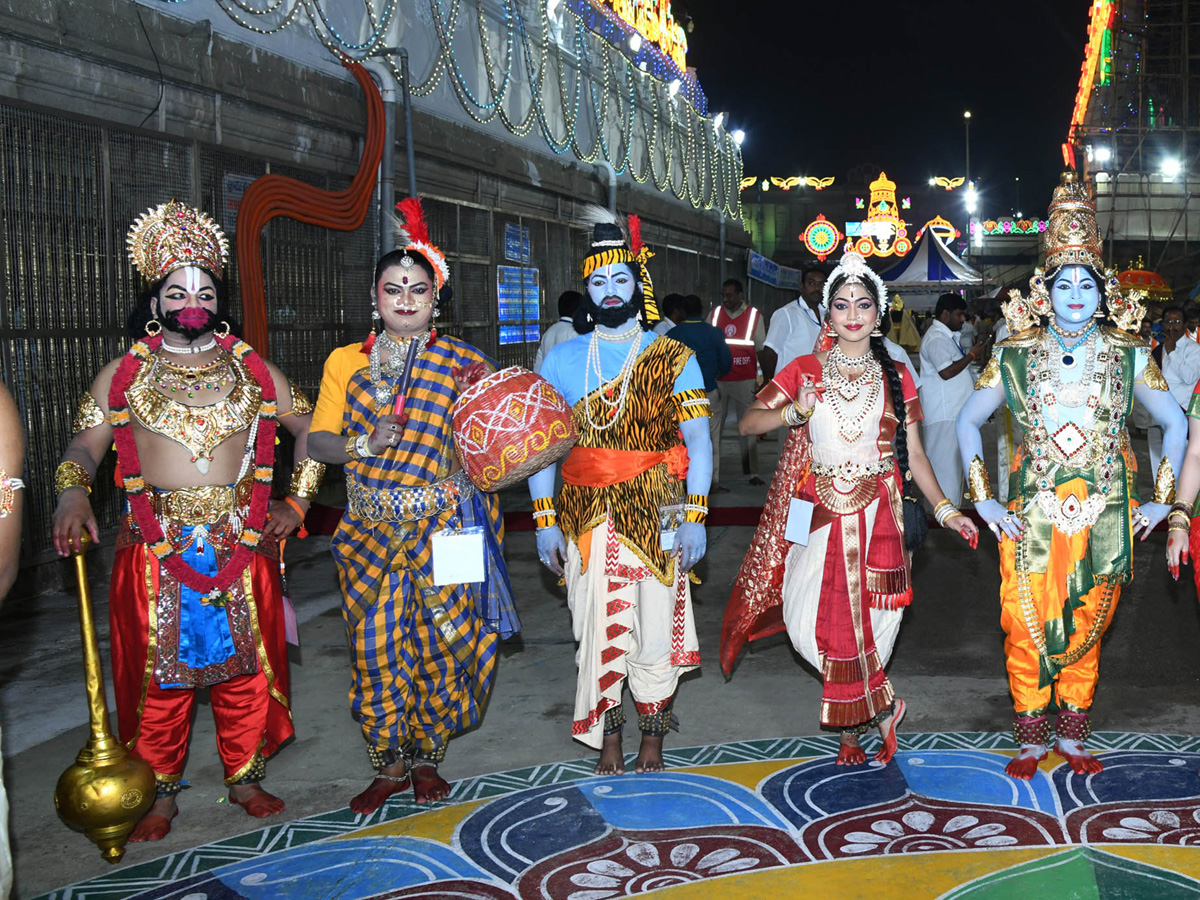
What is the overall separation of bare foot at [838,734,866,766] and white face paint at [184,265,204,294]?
269cm

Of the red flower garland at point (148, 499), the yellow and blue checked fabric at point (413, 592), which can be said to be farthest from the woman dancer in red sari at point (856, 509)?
the red flower garland at point (148, 499)

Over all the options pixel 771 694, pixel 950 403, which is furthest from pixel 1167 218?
pixel 771 694

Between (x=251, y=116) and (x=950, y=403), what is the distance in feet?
17.8

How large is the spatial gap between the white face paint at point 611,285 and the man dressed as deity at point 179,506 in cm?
122

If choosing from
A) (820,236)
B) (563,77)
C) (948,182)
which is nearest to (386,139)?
(563,77)

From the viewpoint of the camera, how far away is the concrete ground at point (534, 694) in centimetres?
409

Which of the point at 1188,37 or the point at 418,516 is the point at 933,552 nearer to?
the point at 418,516

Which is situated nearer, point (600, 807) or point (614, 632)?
point (600, 807)

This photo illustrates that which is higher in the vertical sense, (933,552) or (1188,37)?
(1188,37)

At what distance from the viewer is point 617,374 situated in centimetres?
430

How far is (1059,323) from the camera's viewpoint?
4.17 metres

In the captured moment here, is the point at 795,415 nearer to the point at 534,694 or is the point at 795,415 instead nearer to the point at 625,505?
the point at 625,505

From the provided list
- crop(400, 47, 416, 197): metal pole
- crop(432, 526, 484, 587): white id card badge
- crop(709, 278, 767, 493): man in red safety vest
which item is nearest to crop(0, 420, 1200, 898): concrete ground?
crop(432, 526, 484, 587): white id card badge

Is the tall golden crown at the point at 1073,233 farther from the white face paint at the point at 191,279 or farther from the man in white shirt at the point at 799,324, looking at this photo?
the man in white shirt at the point at 799,324
